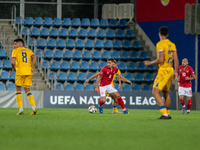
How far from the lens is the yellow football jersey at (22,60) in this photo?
11016mm

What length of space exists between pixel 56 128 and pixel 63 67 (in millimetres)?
16605

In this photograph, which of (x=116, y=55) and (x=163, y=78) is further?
(x=116, y=55)

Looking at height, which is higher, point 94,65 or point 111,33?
point 111,33

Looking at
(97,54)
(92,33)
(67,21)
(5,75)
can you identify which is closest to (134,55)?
(97,54)

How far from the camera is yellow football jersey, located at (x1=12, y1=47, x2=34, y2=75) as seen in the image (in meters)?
11.0

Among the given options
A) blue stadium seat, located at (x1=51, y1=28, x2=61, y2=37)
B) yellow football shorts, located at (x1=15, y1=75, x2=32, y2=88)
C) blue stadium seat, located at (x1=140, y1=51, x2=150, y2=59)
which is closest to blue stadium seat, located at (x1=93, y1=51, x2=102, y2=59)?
blue stadium seat, located at (x1=51, y1=28, x2=61, y2=37)

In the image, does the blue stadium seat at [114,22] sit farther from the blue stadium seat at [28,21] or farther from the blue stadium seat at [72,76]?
the blue stadium seat at [72,76]

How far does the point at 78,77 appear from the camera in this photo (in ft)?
74.1

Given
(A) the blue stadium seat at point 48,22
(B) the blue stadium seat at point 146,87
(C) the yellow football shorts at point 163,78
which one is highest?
(A) the blue stadium seat at point 48,22

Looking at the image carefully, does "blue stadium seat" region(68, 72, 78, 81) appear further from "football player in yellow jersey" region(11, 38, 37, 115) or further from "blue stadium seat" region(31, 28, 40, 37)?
"football player in yellow jersey" region(11, 38, 37, 115)

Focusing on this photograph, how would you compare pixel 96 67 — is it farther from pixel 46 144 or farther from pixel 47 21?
pixel 46 144

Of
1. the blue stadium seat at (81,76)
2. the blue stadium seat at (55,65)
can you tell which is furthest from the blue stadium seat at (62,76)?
the blue stadium seat at (81,76)

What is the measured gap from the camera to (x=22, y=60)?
1113 cm

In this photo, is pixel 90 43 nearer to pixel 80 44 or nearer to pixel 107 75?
pixel 80 44
